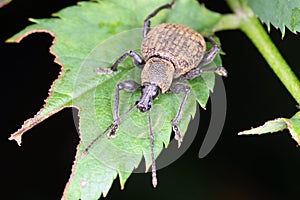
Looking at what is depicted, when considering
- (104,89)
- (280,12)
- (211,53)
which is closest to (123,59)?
(104,89)

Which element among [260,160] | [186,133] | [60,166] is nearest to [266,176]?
[260,160]

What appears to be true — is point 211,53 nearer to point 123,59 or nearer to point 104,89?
point 123,59

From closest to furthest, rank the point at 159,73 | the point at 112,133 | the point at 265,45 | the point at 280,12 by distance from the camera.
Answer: the point at 112,133 < the point at 280,12 < the point at 265,45 < the point at 159,73

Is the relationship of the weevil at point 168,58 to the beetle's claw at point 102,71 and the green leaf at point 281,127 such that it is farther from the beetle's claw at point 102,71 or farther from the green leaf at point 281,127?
the green leaf at point 281,127

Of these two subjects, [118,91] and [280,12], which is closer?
[280,12]

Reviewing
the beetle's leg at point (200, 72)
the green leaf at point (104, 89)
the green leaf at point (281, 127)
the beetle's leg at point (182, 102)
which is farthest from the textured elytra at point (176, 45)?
the green leaf at point (281, 127)

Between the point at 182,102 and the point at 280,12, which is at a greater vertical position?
the point at 280,12


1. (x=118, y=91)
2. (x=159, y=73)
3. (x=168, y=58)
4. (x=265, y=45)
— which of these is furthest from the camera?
(x=168, y=58)

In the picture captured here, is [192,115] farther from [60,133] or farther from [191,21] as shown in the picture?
[60,133]

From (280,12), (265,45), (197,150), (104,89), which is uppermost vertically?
(280,12)
